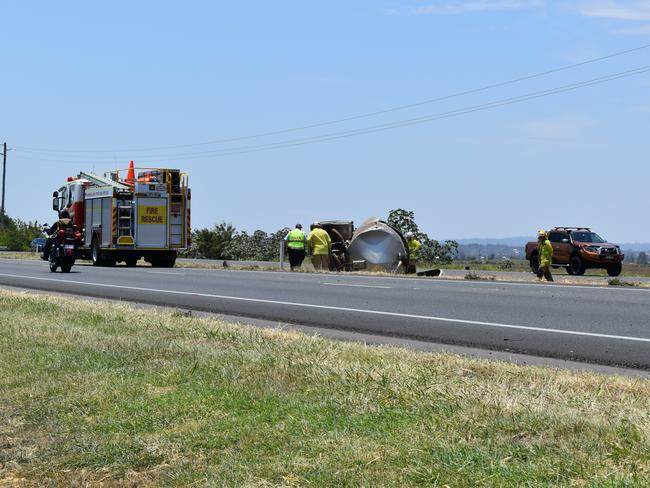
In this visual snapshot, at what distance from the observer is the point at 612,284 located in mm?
24797

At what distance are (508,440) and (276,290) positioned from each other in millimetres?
15424

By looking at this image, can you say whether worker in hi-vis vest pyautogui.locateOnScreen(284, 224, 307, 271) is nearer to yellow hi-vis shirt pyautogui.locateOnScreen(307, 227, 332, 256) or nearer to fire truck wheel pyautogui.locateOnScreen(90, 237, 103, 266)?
yellow hi-vis shirt pyautogui.locateOnScreen(307, 227, 332, 256)

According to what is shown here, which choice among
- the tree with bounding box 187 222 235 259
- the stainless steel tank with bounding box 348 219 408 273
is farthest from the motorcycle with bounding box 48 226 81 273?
the tree with bounding box 187 222 235 259

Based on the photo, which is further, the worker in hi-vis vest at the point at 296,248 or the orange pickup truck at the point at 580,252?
the orange pickup truck at the point at 580,252

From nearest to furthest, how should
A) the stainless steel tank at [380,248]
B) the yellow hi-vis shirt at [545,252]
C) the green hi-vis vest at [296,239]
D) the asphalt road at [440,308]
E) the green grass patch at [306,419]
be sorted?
the green grass patch at [306,419]
the asphalt road at [440,308]
the yellow hi-vis shirt at [545,252]
the stainless steel tank at [380,248]
the green hi-vis vest at [296,239]


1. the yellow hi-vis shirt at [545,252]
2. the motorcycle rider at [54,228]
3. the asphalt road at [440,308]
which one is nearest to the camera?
the asphalt road at [440,308]

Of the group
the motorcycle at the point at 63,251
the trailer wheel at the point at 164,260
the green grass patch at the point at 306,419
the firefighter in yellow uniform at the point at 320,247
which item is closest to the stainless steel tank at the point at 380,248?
the firefighter in yellow uniform at the point at 320,247

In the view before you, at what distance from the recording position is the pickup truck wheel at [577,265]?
120 ft

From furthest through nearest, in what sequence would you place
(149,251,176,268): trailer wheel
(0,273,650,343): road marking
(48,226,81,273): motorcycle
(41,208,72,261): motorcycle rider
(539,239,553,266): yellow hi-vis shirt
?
(149,251,176,268): trailer wheel
(41,208,72,261): motorcycle rider
(48,226,81,273): motorcycle
(539,239,553,266): yellow hi-vis shirt
(0,273,650,343): road marking

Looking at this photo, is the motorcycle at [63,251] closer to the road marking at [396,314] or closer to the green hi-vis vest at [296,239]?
the green hi-vis vest at [296,239]

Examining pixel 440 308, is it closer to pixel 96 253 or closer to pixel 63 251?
pixel 63 251

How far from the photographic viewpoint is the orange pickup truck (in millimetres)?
36312

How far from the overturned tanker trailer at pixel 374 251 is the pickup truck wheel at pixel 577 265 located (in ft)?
25.7

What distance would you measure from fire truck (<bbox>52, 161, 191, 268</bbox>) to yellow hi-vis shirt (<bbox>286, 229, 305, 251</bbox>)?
5.64 meters
